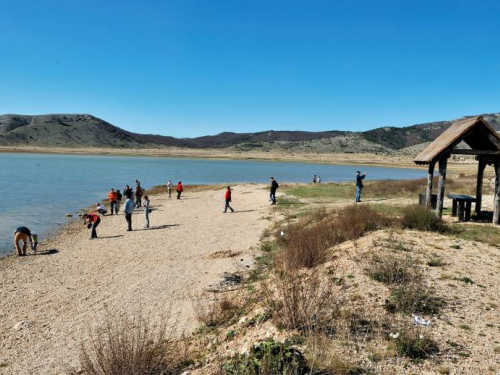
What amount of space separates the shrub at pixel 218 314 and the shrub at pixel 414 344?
3113 mm

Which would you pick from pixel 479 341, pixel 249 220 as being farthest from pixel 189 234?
pixel 479 341

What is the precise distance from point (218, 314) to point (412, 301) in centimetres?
353

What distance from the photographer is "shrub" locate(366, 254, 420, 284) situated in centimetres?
684

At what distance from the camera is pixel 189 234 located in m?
16.6

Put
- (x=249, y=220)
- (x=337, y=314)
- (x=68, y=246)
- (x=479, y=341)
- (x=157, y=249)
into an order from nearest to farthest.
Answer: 1. (x=479, y=341)
2. (x=337, y=314)
3. (x=157, y=249)
4. (x=68, y=246)
5. (x=249, y=220)

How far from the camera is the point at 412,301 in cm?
589

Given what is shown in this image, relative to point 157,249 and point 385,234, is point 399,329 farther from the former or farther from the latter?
point 157,249

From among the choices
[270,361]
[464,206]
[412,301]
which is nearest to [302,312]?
[270,361]

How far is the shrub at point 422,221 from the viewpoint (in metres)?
10.8

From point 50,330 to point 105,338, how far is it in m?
1.71

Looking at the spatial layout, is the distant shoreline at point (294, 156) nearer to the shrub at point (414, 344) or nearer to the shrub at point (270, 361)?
the shrub at point (414, 344)

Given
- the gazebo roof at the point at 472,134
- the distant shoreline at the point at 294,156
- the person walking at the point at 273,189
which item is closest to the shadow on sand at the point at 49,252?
the person walking at the point at 273,189

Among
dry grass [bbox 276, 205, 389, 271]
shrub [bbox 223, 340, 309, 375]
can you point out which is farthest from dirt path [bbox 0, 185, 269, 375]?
shrub [bbox 223, 340, 309, 375]

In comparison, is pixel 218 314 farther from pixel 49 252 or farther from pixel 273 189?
pixel 273 189
